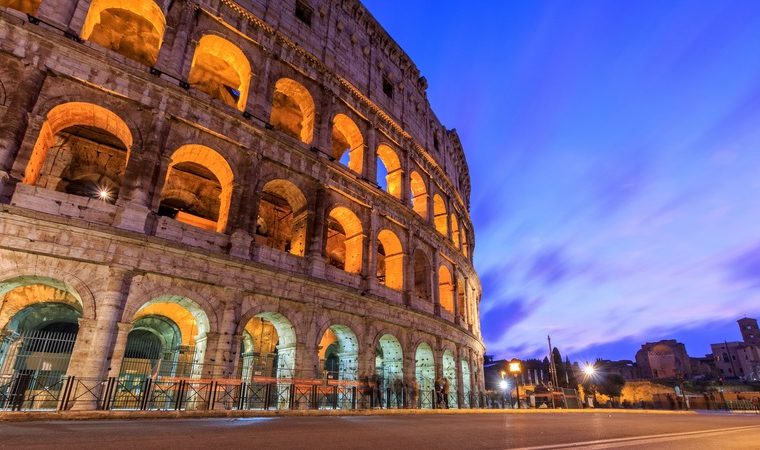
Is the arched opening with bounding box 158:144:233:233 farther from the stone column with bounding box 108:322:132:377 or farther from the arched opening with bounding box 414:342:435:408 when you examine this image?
the arched opening with bounding box 414:342:435:408

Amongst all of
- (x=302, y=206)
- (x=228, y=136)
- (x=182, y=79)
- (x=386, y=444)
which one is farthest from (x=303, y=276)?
(x=386, y=444)

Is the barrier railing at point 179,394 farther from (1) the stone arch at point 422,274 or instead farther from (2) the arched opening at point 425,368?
(1) the stone arch at point 422,274

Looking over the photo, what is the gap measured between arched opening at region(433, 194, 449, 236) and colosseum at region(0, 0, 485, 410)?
9.67ft

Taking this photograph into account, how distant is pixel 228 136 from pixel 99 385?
807cm

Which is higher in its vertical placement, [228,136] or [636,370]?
[228,136]

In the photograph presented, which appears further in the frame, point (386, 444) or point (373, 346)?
point (373, 346)

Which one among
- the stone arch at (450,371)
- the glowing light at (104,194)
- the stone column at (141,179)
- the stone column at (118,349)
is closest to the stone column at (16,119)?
the stone column at (141,179)

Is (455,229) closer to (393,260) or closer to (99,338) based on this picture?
(393,260)

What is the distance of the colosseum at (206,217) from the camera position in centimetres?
1016

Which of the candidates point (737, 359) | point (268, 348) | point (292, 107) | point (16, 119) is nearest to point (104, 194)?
point (16, 119)

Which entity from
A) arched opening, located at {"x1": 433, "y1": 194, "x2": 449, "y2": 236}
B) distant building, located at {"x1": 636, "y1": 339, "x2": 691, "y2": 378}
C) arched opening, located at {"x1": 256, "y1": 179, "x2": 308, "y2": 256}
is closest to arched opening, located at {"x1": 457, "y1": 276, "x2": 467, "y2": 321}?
arched opening, located at {"x1": 433, "y1": 194, "x2": 449, "y2": 236}

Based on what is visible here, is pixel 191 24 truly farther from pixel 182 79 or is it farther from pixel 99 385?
pixel 99 385

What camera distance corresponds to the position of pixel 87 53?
11461mm

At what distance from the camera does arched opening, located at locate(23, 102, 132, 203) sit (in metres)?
12.1
